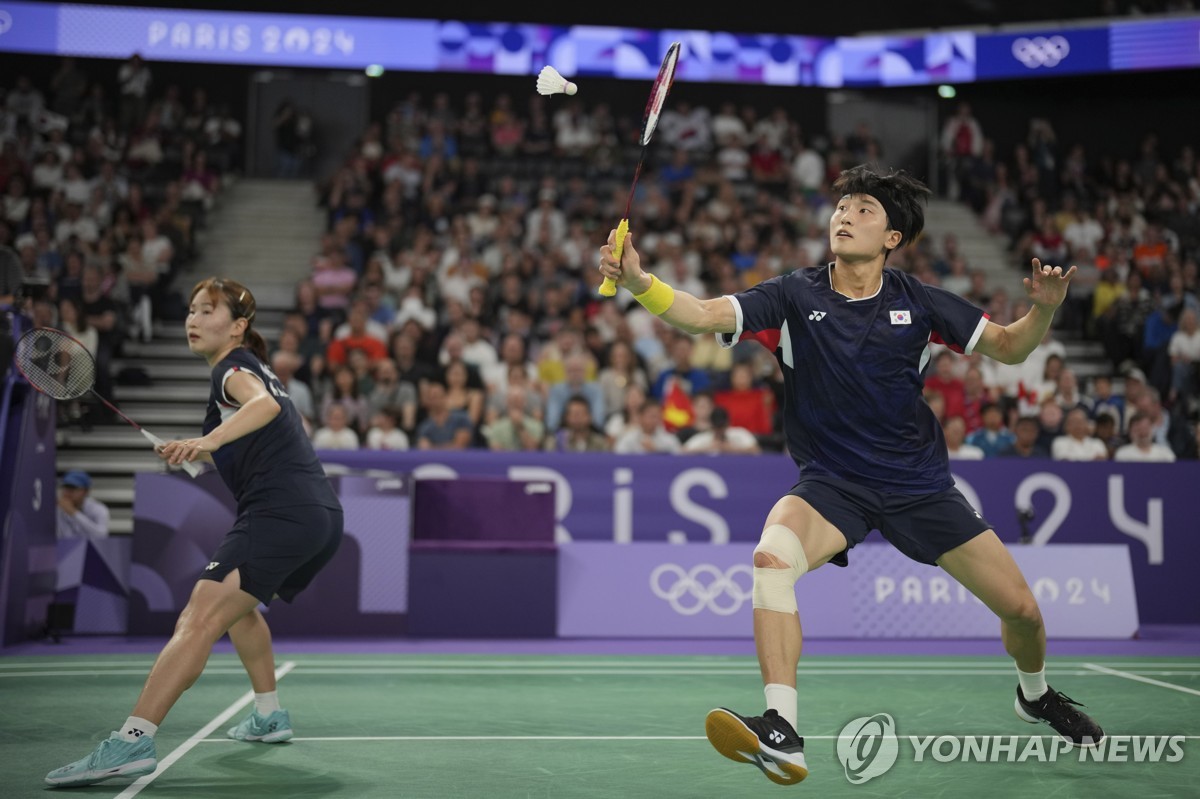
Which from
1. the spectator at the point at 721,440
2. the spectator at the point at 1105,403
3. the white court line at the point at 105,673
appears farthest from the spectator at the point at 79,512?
the spectator at the point at 1105,403

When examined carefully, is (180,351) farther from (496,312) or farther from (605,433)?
(605,433)

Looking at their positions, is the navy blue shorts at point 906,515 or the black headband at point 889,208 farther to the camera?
the black headband at point 889,208

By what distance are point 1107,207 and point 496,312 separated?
992 centimetres

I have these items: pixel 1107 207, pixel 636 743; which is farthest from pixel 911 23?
pixel 636 743

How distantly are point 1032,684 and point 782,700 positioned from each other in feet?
4.79

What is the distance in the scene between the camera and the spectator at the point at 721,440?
1097 cm

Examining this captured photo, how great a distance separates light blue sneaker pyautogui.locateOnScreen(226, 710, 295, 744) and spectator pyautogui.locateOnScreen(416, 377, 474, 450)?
19.0 ft

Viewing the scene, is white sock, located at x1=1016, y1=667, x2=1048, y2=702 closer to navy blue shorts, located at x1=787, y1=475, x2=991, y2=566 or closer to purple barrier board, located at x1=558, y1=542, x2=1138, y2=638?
navy blue shorts, located at x1=787, y1=475, x2=991, y2=566

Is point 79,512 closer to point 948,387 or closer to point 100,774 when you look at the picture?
point 100,774

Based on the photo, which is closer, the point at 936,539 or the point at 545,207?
the point at 936,539

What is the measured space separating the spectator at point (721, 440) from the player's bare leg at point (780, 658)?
6378 mm

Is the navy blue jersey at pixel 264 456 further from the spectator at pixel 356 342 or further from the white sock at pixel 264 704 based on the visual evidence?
the spectator at pixel 356 342

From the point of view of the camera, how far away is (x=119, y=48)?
1891cm

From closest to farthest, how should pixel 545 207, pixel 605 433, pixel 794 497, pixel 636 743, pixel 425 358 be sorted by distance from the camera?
pixel 794 497
pixel 636 743
pixel 605 433
pixel 425 358
pixel 545 207
